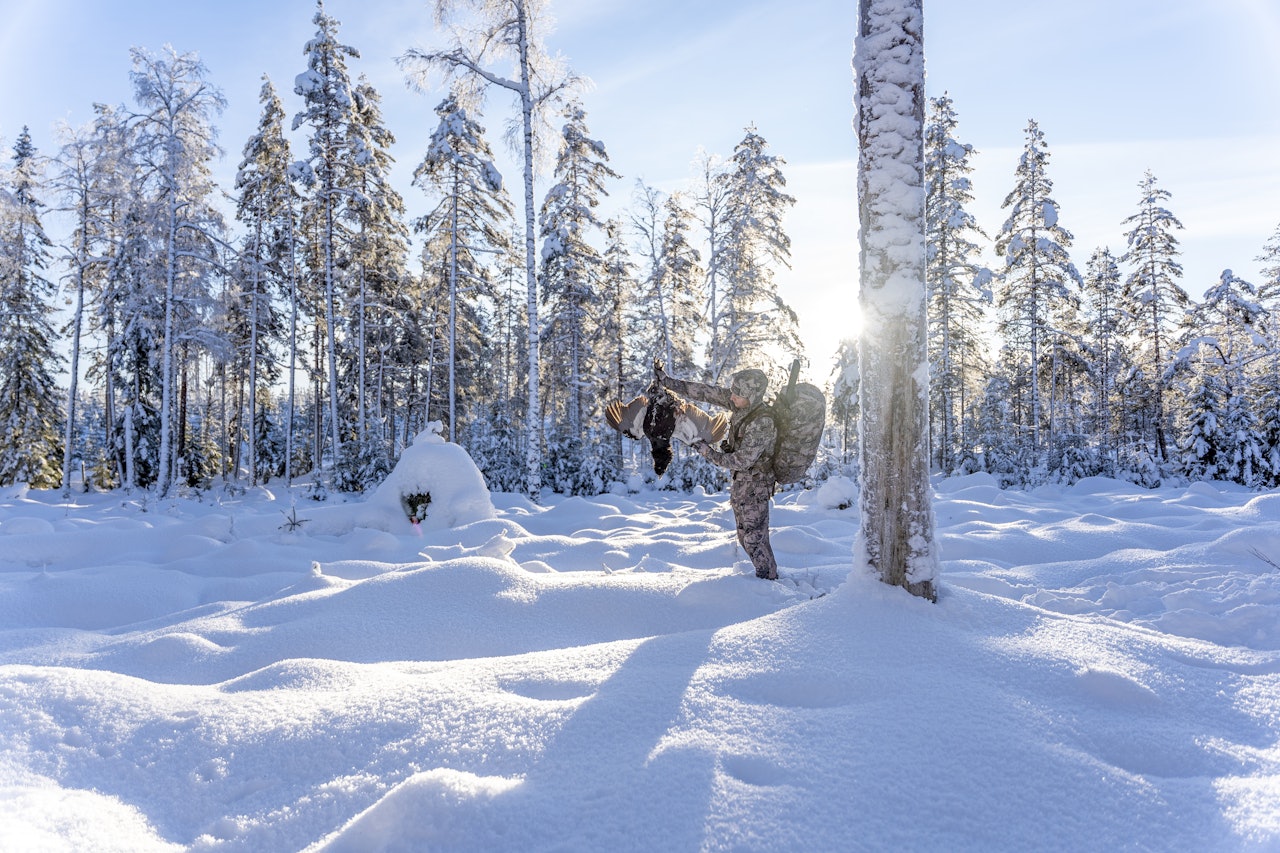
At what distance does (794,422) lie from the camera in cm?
385

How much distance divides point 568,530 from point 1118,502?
787cm

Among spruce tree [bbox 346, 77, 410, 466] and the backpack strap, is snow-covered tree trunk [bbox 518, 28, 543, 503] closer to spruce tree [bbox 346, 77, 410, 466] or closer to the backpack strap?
spruce tree [bbox 346, 77, 410, 466]

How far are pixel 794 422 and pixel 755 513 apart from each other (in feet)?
2.30

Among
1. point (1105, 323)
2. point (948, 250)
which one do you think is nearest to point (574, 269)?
point (948, 250)

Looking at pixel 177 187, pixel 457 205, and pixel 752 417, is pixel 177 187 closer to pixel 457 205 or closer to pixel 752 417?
pixel 457 205

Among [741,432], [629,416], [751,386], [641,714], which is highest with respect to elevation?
[751,386]

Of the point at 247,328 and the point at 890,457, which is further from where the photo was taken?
the point at 247,328

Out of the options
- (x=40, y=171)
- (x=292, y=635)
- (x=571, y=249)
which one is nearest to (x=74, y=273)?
(x=40, y=171)

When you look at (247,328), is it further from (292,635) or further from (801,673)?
(801,673)

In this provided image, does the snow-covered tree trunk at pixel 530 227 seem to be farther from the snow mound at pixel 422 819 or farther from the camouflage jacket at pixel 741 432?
the snow mound at pixel 422 819

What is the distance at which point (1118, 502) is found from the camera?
28.1 ft

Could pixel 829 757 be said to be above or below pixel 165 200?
below

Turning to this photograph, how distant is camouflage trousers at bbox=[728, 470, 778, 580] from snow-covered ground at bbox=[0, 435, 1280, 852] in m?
0.14

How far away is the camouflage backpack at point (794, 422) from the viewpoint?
3852 millimetres
